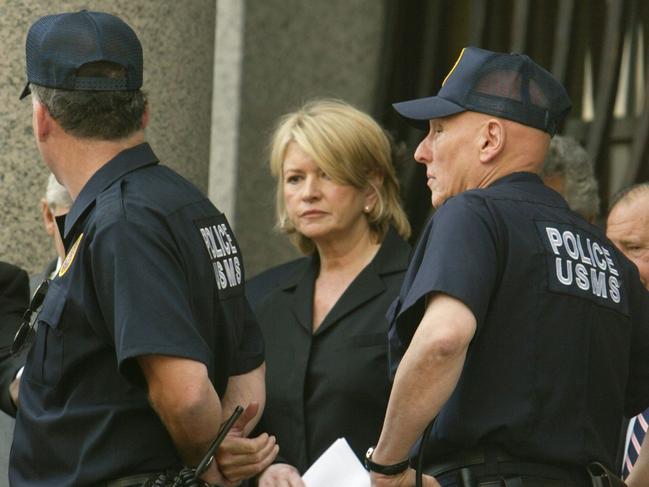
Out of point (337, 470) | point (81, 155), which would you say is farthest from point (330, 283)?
point (81, 155)

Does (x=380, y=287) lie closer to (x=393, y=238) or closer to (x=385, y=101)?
(x=393, y=238)

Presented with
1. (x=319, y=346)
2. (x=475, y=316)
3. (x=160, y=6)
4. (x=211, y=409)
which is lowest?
(x=319, y=346)

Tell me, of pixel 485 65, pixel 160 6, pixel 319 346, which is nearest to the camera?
pixel 485 65

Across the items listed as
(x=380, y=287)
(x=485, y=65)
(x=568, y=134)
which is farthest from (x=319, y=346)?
(x=568, y=134)

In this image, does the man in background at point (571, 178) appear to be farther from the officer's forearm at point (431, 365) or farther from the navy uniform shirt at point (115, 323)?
the navy uniform shirt at point (115, 323)

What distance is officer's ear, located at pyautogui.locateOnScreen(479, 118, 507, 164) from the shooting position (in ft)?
12.7

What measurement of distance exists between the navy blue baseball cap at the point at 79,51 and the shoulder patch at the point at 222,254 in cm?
39

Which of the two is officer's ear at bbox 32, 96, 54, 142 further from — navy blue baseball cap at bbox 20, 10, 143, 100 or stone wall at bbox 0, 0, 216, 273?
stone wall at bbox 0, 0, 216, 273

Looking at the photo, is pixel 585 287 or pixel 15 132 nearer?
pixel 585 287

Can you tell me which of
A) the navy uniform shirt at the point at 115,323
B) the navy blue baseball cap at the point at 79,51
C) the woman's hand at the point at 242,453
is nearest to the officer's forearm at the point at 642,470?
the woman's hand at the point at 242,453

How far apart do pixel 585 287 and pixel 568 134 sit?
3.79 metres

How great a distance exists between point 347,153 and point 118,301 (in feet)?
6.47

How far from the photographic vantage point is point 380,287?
502 centimetres

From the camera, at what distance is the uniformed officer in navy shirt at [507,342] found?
3537 millimetres
